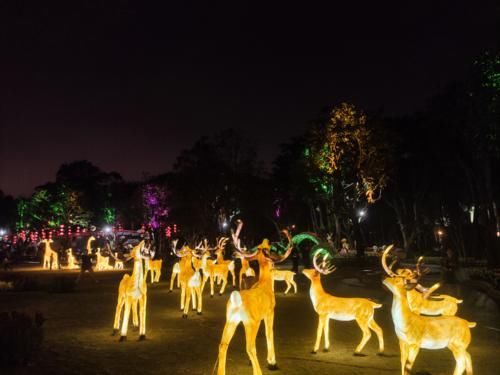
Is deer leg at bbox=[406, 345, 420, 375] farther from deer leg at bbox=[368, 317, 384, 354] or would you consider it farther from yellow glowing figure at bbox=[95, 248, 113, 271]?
yellow glowing figure at bbox=[95, 248, 113, 271]

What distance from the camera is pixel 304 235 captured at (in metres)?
36.8

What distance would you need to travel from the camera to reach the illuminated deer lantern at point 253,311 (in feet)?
24.2

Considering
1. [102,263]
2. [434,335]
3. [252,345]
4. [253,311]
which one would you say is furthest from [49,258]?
[434,335]

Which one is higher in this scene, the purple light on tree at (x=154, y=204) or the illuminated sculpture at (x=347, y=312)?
the purple light on tree at (x=154, y=204)

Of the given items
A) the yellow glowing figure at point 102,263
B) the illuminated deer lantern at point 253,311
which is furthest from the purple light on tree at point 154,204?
the illuminated deer lantern at point 253,311

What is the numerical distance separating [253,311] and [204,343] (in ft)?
10.7

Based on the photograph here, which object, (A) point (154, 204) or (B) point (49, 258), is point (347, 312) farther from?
(A) point (154, 204)

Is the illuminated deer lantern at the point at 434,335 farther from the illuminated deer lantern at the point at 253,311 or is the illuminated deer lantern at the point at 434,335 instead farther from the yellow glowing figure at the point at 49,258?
the yellow glowing figure at the point at 49,258

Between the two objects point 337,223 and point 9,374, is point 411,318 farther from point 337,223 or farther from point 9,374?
point 337,223

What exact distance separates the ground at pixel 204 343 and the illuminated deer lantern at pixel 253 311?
100 cm

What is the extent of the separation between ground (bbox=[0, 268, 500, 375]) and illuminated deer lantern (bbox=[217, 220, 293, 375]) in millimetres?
995

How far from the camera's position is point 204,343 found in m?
10.7

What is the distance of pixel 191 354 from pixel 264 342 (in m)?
1.85

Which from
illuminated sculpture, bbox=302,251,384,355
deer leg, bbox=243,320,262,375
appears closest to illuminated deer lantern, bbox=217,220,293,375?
deer leg, bbox=243,320,262,375
